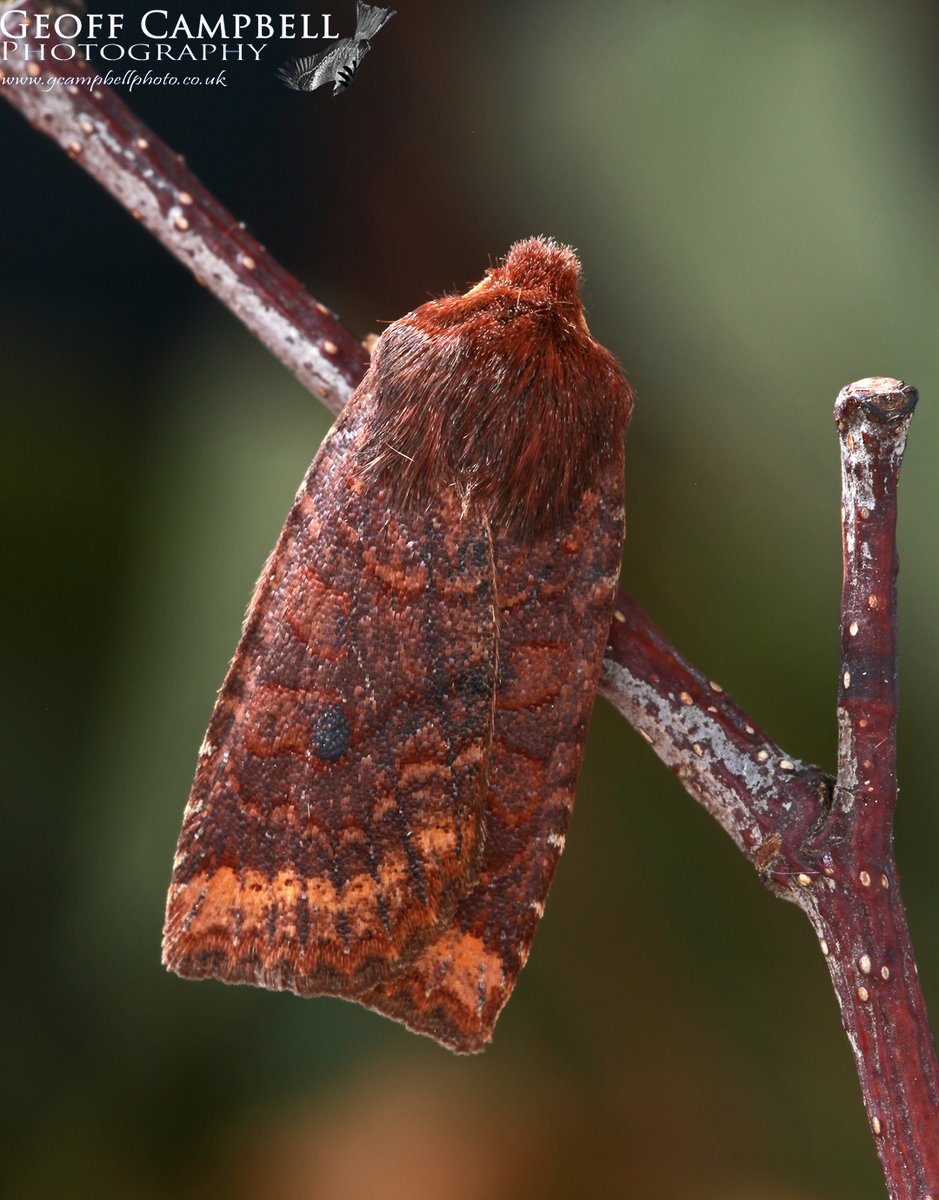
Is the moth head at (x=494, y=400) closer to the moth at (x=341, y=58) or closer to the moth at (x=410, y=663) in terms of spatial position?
the moth at (x=410, y=663)

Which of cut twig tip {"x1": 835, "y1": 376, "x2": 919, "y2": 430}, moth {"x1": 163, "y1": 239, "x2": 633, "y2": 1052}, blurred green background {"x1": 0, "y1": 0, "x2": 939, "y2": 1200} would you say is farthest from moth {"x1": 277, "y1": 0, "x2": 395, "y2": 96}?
cut twig tip {"x1": 835, "y1": 376, "x2": 919, "y2": 430}

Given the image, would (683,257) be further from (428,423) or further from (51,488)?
(51,488)

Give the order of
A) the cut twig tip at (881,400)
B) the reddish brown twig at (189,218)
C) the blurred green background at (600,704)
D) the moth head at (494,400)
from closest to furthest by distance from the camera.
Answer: the cut twig tip at (881,400), the moth head at (494,400), the reddish brown twig at (189,218), the blurred green background at (600,704)

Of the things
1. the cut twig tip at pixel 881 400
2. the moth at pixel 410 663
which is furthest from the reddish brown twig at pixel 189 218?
the cut twig tip at pixel 881 400

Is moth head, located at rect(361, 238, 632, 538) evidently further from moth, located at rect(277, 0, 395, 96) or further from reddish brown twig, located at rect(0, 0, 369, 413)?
moth, located at rect(277, 0, 395, 96)

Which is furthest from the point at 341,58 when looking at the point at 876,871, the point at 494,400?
the point at 876,871

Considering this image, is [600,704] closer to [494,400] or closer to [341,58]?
[494,400]

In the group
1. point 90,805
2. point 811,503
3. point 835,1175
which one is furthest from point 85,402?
point 835,1175
